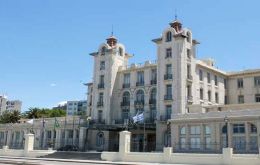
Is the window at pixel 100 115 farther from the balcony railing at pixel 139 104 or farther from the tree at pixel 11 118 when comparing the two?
the tree at pixel 11 118

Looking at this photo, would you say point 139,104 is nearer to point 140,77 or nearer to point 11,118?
point 140,77

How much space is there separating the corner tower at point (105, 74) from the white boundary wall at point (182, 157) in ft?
74.9

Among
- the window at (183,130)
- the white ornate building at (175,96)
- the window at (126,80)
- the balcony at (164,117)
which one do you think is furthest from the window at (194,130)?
the window at (126,80)

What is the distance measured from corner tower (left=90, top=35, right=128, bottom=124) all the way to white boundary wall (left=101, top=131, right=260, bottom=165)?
22831 millimetres

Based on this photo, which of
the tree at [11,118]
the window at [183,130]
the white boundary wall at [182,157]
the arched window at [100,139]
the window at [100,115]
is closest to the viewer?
the white boundary wall at [182,157]

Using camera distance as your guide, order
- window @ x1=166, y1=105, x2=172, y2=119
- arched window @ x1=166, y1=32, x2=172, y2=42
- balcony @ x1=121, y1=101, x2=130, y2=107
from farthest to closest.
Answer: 1. balcony @ x1=121, y1=101, x2=130, y2=107
2. arched window @ x1=166, y1=32, x2=172, y2=42
3. window @ x1=166, y1=105, x2=172, y2=119

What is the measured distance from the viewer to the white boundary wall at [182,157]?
2964cm

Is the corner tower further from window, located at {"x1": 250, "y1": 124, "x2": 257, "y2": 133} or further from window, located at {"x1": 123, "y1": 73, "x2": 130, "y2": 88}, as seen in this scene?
window, located at {"x1": 250, "y1": 124, "x2": 257, "y2": 133}

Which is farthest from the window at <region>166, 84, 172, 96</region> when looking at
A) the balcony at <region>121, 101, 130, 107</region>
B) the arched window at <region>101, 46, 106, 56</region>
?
the arched window at <region>101, 46, 106, 56</region>

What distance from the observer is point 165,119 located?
2112 inches

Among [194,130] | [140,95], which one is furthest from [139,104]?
[194,130]

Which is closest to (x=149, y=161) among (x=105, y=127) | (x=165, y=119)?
(x=165, y=119)

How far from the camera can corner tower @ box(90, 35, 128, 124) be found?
62.9 m

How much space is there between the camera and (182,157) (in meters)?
33.4
